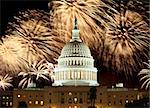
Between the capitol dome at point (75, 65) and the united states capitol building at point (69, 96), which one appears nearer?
the united states capitol building at point (69, 96)

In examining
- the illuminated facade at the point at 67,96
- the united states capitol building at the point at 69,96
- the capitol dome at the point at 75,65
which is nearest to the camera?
the united states capitol building at the point at 69,96

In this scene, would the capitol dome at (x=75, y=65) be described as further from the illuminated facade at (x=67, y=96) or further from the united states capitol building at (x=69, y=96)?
the illuminated facade at (x=67, y=96)

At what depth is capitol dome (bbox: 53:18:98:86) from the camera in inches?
4656

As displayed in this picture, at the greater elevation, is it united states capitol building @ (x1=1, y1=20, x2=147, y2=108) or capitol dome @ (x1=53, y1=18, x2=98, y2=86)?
capitol dome @ (x1=53, y1=18, x2=98, y2=86)

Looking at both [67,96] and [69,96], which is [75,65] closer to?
[69,96]

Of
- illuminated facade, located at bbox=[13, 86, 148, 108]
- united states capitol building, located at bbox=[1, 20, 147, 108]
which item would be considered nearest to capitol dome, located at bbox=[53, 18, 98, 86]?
united states capitol building, located at bbox=[1, 20, 147, 108]

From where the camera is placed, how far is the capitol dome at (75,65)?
388 feet

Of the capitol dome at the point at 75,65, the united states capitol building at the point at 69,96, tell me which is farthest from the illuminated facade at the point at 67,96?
the capitol dome at the point at 75,65

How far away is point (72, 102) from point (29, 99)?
6.80 metres

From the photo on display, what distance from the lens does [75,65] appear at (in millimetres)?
120750

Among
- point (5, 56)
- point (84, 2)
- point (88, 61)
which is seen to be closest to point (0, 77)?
point (5, 56)

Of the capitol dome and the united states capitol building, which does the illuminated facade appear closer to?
the united states capitol building

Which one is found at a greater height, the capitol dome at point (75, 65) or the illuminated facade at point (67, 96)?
the capitol dome at point (75, 65)

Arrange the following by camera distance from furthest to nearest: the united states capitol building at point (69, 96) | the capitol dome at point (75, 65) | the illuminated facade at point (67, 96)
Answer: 1. the capitol dome at point (75, 65)
2. the illuminated facade at point (67, 96)
3. the united states capitol building at point (69, 96)
